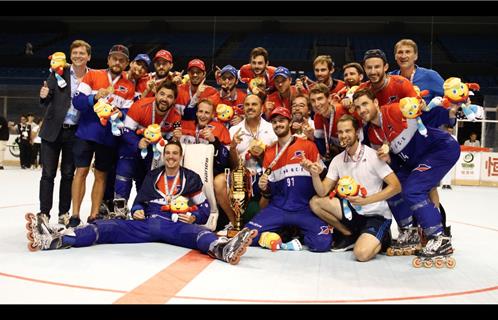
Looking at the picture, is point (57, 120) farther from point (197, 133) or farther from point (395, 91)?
→ point (395, 91)

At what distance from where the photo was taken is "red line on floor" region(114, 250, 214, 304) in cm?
272

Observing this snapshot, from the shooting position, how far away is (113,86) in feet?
16.6

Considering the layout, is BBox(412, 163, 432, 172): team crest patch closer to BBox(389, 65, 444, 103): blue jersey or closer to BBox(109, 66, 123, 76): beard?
BBox(389, 65, 444, 103): blue jersey

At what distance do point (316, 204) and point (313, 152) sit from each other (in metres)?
0.46

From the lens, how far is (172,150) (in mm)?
4496

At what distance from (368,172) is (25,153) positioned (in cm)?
1170

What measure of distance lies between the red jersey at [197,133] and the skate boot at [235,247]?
155 cm

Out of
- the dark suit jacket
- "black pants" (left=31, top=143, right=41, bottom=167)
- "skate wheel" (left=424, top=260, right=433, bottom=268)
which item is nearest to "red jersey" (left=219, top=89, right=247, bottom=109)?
the dark suit jacket

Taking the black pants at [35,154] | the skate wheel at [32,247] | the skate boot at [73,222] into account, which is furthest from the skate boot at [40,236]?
the black pants at [35,154]

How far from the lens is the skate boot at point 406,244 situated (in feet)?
14.0

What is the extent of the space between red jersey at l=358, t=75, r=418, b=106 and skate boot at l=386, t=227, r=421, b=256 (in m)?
1.02

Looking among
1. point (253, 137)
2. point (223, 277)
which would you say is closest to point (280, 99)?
point (253, 137)

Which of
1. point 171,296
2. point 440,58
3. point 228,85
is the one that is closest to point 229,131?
point 228,85
